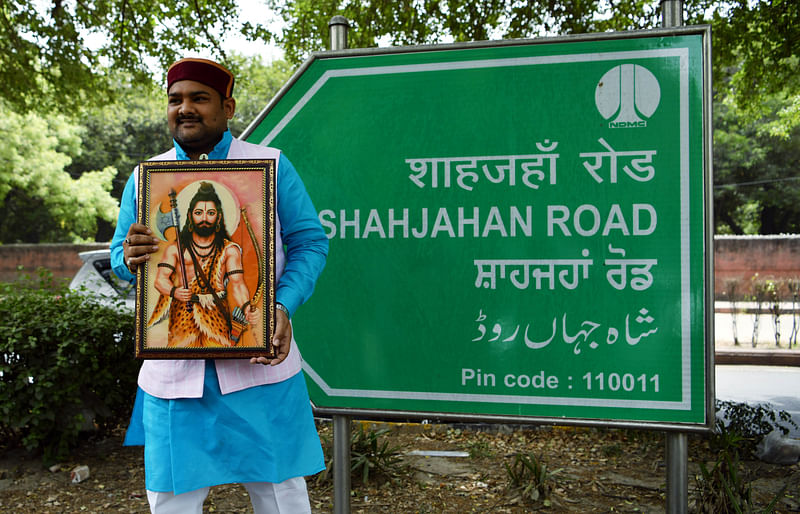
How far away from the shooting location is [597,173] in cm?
236

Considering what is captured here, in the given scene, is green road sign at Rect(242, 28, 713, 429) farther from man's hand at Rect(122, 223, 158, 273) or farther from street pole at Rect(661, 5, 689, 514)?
man's hand at Rect(122, 223, 158, 273)

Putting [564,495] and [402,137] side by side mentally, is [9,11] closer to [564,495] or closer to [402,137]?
[402,137]

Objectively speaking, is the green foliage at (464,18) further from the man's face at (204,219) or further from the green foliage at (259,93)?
the green foliage at (259,93)

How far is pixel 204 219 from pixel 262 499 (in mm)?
885

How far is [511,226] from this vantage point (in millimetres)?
2424

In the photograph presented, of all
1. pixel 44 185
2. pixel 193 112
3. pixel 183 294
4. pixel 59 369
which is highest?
pixel 44 185

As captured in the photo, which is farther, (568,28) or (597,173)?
(568,28)

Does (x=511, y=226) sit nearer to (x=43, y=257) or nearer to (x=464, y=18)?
(x=464, y=18)

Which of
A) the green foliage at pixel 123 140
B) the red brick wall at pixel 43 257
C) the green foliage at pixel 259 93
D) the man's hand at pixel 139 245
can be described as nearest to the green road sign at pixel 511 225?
the man's hand at pixel 139 245

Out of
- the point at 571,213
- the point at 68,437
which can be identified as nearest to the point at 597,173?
the point at 571,213

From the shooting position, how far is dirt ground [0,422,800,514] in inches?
138

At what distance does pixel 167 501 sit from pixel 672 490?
64.1 inches

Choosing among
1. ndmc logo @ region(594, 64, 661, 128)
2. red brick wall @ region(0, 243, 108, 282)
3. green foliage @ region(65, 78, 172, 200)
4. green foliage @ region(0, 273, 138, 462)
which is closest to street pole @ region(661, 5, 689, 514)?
ndmc logo @ region(594, 64, 661, 128)

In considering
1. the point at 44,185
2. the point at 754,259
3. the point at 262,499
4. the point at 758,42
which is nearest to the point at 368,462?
the point at 262,499
